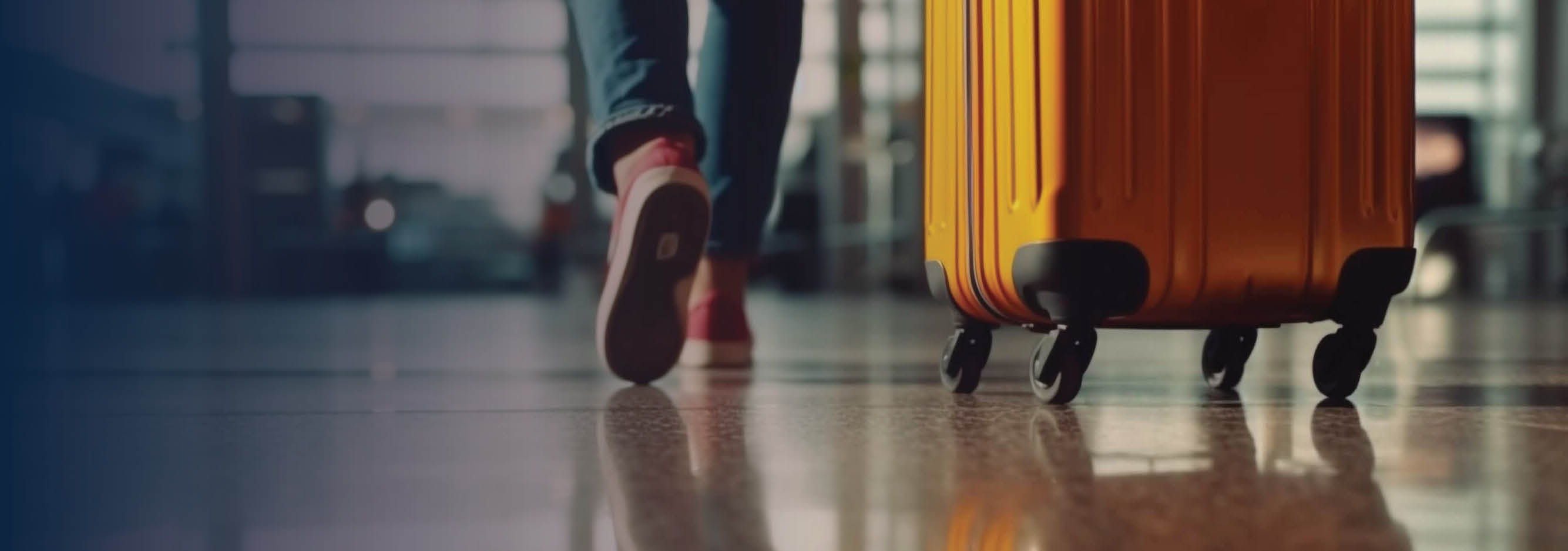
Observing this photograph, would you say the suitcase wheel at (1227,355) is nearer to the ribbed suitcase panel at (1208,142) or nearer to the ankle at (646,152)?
the ribbed suitcase panel at (1208,142)

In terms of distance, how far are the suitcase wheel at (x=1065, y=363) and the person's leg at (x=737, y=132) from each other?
539 mm

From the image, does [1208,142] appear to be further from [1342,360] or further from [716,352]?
[716,352]

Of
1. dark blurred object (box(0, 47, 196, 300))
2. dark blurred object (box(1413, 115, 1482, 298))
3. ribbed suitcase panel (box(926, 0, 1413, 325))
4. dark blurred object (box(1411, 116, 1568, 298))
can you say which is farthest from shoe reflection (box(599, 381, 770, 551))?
dark blurred object (box(1413, 115, 1482, 298))

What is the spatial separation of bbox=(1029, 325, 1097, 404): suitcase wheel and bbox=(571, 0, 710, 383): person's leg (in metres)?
0.35

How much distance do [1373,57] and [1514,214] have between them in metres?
5.57

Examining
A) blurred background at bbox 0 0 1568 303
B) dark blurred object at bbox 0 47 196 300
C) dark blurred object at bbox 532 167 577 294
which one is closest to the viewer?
dark blurred object at bbox 0 47 196 300

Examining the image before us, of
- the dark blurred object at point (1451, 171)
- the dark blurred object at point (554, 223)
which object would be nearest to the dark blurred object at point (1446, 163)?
the dark blurred object at point (1451, 171)

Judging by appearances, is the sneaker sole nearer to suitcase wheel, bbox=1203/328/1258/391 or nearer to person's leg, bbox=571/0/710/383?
person's leg, bbox=571/0/710/383

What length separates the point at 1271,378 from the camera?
55.5 inches

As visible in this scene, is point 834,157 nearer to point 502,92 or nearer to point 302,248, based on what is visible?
point 502,92

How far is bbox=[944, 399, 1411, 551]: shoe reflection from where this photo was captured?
1.68 feet

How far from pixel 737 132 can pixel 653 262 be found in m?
0.33

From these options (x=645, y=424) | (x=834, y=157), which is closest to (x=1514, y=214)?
(x=834, y=157)

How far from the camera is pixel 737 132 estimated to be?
1.51 meters
